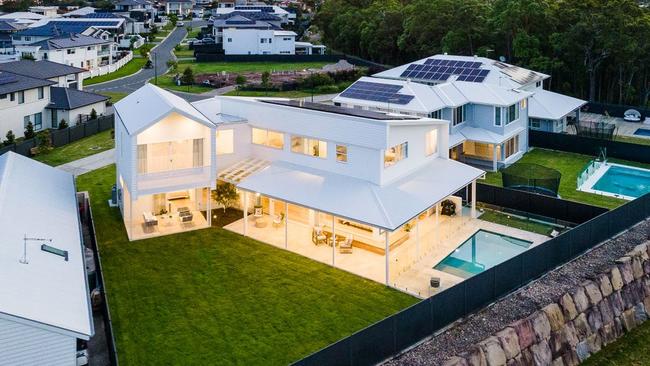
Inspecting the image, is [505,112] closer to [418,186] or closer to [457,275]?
[418,186]

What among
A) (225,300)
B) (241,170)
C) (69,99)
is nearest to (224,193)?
(241,170)

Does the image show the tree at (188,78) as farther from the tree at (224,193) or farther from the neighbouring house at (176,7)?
the neighbouring house at (176,7)

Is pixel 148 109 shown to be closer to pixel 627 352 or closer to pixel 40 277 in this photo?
pixel 40 277

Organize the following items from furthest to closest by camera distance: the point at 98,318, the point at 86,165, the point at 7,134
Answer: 1. the point at 7,134
2. the point at 86,165
3. the point at 98,318

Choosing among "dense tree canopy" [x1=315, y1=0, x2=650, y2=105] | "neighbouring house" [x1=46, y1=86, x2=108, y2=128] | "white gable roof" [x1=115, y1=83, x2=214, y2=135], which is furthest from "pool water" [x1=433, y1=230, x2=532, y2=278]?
"neighbouring house" [x1=46, y1=86, x2=108, y2=128]

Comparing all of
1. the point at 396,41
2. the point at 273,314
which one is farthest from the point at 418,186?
the point at 396,41
